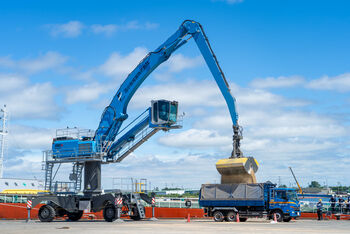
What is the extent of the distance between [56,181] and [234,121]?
13371 millimetres

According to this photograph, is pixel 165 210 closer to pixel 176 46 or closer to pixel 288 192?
pixel 288 192

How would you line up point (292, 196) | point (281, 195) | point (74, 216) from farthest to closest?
point (74, 216)
point (292, 196)
point (281, 195)

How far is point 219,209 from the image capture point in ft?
Answer: 99.5

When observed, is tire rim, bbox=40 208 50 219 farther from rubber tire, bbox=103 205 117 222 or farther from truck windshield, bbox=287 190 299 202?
truck windshield, bbox=287 190 299 202

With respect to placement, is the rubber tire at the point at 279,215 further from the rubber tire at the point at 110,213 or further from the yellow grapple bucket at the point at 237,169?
the rubber tire at the point at 110,213

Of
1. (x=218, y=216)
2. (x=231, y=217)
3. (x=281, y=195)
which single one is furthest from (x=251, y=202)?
(x=218, y=216)

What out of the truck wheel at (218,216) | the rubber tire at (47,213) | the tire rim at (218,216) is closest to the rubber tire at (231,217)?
the truck wheel at (218,216)

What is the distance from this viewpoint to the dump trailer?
2952cm

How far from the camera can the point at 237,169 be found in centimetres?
2934

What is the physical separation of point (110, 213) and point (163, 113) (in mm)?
7669

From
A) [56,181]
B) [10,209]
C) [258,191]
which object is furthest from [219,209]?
[10,209]

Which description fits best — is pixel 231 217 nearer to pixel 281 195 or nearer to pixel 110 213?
pixel 281 195

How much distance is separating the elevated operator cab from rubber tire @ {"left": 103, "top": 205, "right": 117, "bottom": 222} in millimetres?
6391

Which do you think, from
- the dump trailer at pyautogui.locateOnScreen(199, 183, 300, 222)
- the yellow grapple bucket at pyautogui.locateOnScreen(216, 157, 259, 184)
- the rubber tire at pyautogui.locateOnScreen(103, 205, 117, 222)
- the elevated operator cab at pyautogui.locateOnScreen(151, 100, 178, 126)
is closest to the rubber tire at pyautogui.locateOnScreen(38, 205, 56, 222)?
the rubber tire at pyautogui.locateOnScreen(103, 205, 117, 222)
